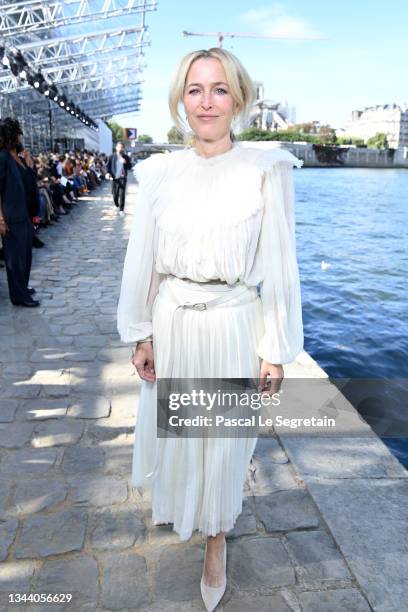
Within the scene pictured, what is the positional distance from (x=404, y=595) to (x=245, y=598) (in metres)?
0.67

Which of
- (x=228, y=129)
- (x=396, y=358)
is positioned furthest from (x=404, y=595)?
(x=396, y=358)

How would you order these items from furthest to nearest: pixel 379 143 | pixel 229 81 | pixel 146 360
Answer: pixel 379 143 < pixel 146 360 < pixel 229 81

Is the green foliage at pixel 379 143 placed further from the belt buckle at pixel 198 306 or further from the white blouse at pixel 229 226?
the belt buckle at pixel 198 306

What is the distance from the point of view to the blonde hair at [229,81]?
5.73 ft

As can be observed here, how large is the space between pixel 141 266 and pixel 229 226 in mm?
419

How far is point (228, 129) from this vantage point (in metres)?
1.87

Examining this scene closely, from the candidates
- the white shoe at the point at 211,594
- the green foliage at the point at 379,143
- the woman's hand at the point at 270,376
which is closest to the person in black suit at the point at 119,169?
the woman's hand at the point at 270,376

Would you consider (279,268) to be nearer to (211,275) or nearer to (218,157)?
(211,275)

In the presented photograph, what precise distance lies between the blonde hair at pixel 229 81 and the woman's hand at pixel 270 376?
3.04 feet

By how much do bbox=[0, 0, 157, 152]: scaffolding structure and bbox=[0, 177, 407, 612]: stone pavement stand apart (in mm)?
13968

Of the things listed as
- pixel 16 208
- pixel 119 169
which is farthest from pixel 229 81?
pixel 119 169

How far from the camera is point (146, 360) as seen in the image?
211 centimetres

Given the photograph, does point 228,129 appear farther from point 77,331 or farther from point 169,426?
point 77,331

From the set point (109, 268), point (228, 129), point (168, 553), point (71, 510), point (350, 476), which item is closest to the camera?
point (228, 129)
